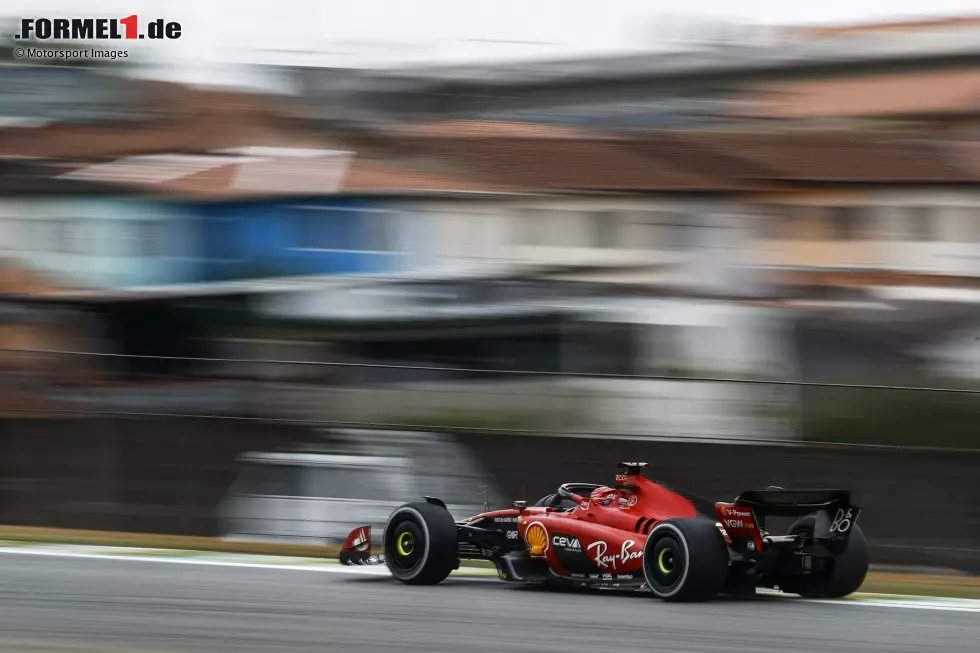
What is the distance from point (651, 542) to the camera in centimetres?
812

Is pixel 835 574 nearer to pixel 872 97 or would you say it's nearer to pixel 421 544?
pixel 421 544

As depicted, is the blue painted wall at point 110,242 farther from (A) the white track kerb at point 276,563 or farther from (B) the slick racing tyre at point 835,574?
(B) the slick racing tyre at point 835,574

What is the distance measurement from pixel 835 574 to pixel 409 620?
267 cm

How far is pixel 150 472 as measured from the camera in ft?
44.6

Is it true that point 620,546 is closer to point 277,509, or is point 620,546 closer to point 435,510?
point 435,510

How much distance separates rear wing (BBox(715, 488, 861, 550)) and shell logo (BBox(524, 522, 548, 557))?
1.22 m

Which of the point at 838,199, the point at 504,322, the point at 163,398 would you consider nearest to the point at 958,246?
the point at 838,199

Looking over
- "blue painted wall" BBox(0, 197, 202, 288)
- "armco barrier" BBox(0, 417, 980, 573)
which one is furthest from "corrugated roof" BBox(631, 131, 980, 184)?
"armco barrier" BBox(0, 417, 980, 573)

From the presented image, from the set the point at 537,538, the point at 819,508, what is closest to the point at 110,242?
the point at 537,538

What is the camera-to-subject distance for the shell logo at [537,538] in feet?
29.6

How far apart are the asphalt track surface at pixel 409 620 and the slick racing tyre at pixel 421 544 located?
5.0 inches

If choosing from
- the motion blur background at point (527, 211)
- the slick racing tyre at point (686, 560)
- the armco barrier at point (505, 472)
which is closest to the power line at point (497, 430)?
the armco barrier at point (505, 472)

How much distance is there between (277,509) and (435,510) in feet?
13.3

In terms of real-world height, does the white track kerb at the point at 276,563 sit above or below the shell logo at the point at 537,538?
below
